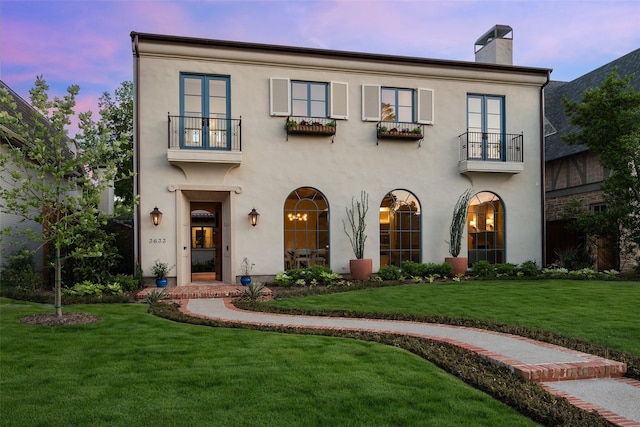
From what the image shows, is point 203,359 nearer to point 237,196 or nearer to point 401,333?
point 401,333

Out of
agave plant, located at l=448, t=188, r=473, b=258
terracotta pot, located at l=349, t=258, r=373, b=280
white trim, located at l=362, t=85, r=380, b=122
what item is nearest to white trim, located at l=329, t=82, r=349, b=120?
white trim, located at l=362, t=85, r=380, b=122

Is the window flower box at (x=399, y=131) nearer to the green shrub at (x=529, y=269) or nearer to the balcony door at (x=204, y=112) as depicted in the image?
the balcony door at (x=204, y=112)

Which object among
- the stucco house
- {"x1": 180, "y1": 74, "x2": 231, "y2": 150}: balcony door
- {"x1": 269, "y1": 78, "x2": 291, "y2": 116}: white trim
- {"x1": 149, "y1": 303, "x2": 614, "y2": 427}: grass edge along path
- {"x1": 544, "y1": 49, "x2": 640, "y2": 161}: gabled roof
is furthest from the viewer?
{"x1": 544, "y1": 49, "x2": 640, "y2": 161}: gabled roof

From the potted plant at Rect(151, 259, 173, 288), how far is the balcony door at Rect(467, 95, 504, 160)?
961 cm

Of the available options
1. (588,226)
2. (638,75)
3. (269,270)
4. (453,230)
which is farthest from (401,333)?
(638,75)

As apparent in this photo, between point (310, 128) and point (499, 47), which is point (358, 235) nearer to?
point (310, 128)

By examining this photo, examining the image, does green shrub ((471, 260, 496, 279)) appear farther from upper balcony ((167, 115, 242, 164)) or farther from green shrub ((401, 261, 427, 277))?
upper balcony ((167, 115, 242, 164))

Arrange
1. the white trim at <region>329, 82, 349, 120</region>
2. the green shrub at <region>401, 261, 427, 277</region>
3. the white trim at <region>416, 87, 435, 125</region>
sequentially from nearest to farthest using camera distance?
the green shrub at <region>401, 261, 427, 277</region> → the white trim at <region>329, 82, 349, 120</region> → the white trim at <region>416, 87, 435, 125</region>

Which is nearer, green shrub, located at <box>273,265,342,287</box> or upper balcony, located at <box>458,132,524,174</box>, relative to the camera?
green shrub, located at <box>273,265,342,287</box>

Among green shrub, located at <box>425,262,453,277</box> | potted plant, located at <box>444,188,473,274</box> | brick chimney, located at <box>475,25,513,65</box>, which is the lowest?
green shrub, located at <box>425,262,453,277</box>

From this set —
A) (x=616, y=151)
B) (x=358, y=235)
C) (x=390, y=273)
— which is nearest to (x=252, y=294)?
(x=358, y=235)

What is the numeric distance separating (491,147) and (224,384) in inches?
504

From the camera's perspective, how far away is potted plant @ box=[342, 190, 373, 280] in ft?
42.2

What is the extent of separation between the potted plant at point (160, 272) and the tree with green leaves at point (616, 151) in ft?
42.2
